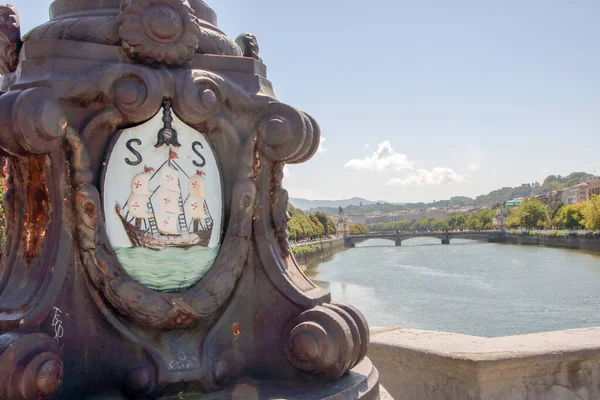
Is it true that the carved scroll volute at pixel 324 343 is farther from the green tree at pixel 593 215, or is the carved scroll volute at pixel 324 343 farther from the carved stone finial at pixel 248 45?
the green tree at pixel 593 215

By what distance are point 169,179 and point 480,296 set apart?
25.2 m

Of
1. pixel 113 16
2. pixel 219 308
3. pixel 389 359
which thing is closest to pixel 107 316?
pixel 219 308

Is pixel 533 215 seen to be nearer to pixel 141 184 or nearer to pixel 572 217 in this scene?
pixel 572 217

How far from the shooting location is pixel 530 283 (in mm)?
31672

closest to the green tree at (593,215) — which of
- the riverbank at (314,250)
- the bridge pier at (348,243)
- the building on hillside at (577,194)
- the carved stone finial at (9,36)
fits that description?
the riverbank at (314,250)

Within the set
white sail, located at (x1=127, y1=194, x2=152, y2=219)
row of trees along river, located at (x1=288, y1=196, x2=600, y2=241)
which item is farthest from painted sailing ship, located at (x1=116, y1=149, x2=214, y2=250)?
row of trees along river, located at (x1=288, y1=196, x2=600, y2=241)

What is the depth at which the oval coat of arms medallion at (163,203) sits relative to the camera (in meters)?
3.29

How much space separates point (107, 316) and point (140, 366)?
296 mm

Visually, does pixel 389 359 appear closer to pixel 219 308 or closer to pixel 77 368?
pixel 219 308

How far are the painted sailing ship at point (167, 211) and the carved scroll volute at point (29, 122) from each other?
0.48 meters

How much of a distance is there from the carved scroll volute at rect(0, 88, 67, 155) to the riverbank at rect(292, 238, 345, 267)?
4226 centimetres

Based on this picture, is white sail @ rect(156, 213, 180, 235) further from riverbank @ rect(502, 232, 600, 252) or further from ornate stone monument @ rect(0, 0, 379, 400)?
riverbank @ rect(502, 232, 600, 252)

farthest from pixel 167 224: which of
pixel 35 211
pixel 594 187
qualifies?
pixel 594 187

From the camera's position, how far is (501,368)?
3.79 metres
